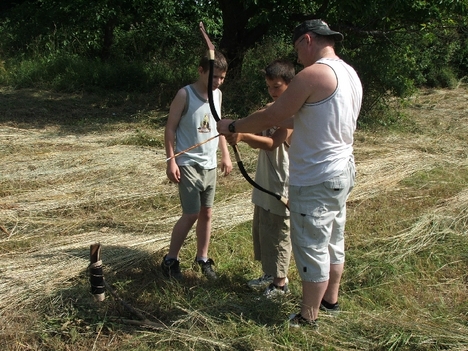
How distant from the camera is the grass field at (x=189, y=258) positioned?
3102mm

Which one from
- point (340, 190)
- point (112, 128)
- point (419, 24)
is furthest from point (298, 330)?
point (419, 24)

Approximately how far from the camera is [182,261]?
4.19m

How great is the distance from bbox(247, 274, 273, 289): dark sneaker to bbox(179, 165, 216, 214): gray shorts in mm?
636

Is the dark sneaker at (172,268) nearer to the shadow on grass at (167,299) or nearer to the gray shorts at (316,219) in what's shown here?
the shadow on grass at (167,299)

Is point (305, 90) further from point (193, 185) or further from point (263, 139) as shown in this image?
point (193, 185)

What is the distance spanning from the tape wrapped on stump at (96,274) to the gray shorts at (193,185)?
69cm

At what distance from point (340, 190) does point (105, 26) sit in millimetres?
13502

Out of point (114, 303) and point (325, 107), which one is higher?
point (325, 107)

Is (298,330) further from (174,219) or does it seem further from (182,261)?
(174,219)

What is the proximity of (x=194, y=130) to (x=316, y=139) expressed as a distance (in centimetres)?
112

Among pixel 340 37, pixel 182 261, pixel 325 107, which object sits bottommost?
pixel 182 261

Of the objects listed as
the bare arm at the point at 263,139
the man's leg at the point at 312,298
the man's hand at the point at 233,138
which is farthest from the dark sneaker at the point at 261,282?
the man's hand at the point at 233,138

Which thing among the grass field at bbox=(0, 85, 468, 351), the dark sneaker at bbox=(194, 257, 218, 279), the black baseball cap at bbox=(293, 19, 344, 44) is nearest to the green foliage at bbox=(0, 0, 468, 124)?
the grass field at bbox=(0, 85, 468, 351)

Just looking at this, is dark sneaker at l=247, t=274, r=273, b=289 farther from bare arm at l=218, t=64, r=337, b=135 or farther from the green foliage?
the green foliage
